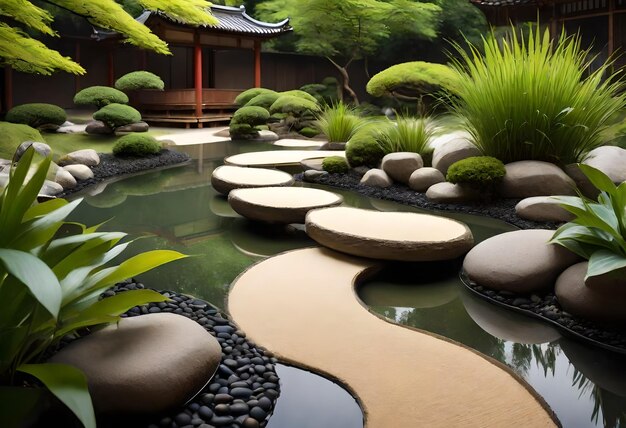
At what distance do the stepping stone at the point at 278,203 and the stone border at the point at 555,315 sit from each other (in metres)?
2.03

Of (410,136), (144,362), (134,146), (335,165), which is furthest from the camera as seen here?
(134,146)

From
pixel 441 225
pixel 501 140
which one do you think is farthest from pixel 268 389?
pixel 501 140

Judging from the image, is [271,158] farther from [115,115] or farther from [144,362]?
[144,362]

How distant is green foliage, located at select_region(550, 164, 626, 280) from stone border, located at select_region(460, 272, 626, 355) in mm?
382

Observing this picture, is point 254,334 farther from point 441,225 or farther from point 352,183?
point 352,183

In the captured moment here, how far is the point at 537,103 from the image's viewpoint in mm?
6641

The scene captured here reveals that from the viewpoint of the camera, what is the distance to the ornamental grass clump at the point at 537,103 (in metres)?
6.62

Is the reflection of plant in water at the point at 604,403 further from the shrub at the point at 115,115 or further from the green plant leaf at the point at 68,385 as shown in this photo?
the shrub at the point at 115,115

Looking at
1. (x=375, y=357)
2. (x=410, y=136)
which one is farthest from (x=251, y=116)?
(x=375, y=357)

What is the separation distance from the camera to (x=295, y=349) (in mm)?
3135

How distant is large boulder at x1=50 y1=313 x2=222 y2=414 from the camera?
2.31 metres

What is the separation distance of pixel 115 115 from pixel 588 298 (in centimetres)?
1162

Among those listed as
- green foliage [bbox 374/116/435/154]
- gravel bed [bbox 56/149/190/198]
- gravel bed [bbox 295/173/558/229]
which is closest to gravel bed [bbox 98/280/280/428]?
gravel bed [bbox 295/173/558/229]

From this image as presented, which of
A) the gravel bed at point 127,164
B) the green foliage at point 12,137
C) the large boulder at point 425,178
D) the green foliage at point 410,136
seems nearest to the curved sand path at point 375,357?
the large boulder at point 425,178
